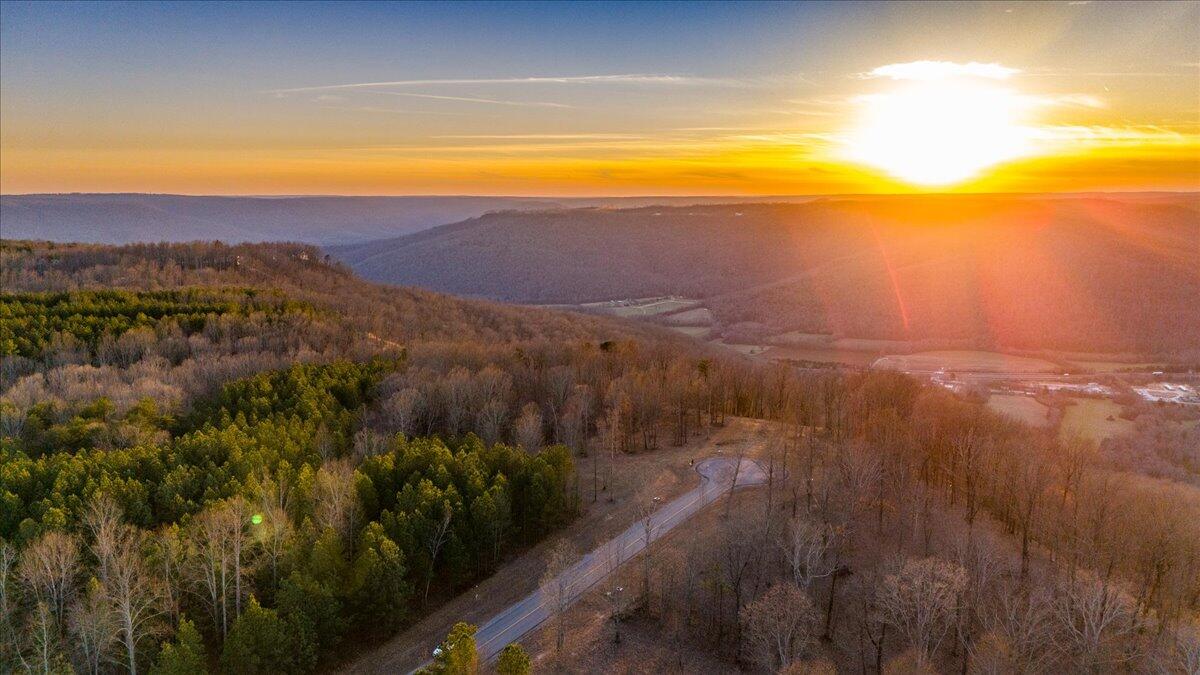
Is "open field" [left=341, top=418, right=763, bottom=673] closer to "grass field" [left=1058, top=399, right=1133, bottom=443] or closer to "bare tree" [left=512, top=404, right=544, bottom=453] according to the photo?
"bare tree" [left=512, top=404, right=544, bottom=453]

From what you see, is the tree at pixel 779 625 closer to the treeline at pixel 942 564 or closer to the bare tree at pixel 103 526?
the treeline at pixel 942 564

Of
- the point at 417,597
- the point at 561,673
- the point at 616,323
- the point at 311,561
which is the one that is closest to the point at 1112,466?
the point at 561,673

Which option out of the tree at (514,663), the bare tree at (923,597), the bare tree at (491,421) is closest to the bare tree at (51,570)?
the tree at (514,663)

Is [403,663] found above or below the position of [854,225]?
below

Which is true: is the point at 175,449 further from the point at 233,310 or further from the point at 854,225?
the point at 854,225

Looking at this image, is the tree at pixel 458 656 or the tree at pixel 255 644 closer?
the tree at pixel 458 656

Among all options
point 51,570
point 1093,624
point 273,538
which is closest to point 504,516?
point 273,538

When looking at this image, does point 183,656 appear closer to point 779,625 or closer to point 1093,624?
point 779,625

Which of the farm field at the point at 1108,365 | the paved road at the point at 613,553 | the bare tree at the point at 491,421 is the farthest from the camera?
the farm field at the point at 1108,365
